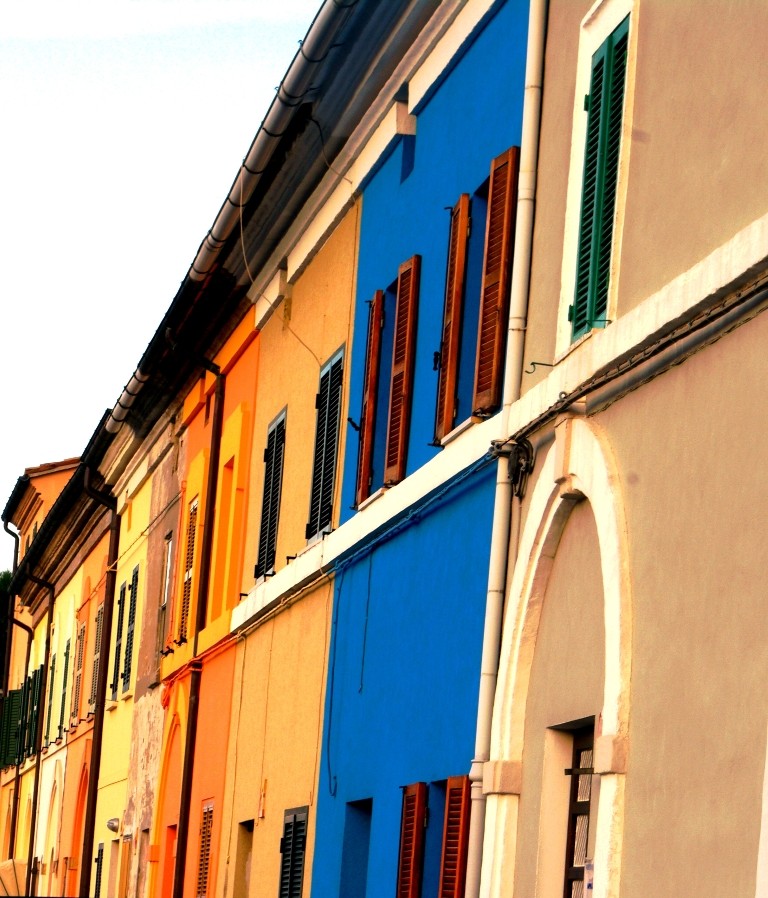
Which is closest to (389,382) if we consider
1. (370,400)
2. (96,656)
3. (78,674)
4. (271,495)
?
(370,400)

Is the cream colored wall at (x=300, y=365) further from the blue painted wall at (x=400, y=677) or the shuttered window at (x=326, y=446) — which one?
the blue painted wall at (x=400, y=677)

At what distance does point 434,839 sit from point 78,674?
69.2ft

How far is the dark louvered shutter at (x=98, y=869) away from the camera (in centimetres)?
2637

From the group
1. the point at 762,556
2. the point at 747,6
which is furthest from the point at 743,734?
the point at 747,6

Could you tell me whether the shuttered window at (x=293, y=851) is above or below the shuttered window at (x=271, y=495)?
below

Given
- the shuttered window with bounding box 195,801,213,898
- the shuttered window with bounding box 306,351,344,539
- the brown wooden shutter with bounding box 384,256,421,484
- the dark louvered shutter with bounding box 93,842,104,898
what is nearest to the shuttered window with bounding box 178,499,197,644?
the shuttered window with bounding box 195,801,213,898

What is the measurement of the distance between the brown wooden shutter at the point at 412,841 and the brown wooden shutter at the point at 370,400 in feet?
8.46

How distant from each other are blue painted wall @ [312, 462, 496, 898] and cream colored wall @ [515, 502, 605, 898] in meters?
0.78

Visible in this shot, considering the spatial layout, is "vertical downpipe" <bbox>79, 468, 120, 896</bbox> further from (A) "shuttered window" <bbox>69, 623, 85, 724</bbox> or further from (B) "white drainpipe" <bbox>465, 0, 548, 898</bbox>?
(B) "white drainpipe" <bbox>465, 0, 548, 898</bbox>

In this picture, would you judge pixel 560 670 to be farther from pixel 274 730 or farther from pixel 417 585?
pixel 274 730

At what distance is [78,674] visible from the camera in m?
31.5

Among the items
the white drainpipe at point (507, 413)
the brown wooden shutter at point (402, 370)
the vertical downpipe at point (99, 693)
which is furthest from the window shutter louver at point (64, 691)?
the white drainpipe at point (507, 413)

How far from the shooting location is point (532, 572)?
965cm

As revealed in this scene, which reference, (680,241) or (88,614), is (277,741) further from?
(88,614)
